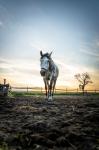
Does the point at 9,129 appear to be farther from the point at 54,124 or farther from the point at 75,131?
the point at 75,131

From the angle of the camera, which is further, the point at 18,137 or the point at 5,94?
the point at 5,94

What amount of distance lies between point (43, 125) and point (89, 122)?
1.23 m

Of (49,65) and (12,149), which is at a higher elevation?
(49,65)

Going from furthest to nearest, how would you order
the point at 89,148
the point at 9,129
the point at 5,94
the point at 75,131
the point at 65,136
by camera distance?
the point at 5,94
the point at 9,129
the point at 75,131
the point at 65,136
the point at 89,148

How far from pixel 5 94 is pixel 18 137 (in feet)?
69.5

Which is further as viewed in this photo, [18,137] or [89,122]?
[89,122]

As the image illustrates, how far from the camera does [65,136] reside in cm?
514

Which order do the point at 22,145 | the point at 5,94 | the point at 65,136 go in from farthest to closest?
the point at 5,94 < the point at 65,136 < the point at 22,145

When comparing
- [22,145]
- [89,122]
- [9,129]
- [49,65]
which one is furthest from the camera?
[49,65]

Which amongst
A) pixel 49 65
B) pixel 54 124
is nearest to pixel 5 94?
pixel 49 65

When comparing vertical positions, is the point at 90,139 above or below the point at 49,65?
below

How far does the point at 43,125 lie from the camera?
20.6ft

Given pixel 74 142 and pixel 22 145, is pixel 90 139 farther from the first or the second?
pixel 22 145

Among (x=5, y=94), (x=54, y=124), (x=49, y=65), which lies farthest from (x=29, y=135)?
(x=5, y=94)
